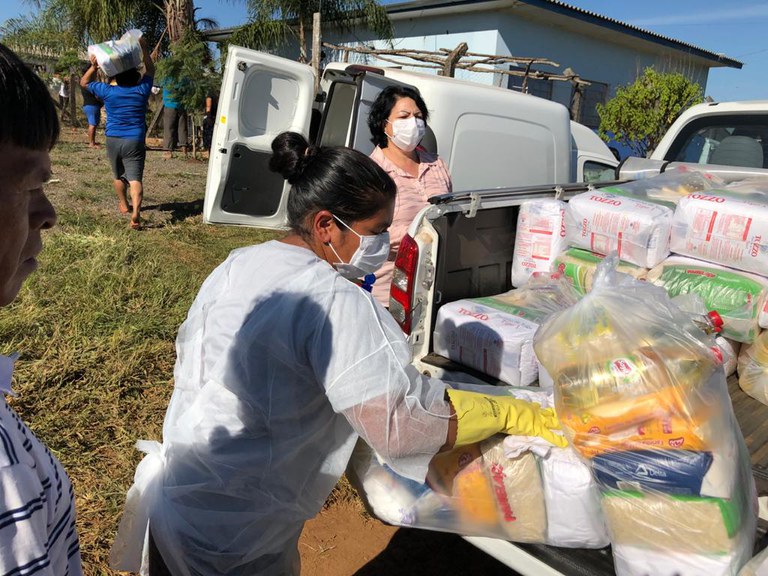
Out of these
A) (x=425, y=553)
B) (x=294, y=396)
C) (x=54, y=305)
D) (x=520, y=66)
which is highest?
(x=520, y=66)

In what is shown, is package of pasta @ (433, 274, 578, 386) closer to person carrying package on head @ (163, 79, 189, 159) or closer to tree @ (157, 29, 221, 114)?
tree @ (157, 29, 221, 114)

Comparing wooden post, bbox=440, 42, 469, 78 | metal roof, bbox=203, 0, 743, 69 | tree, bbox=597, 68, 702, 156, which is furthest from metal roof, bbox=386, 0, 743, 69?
wooden post, bbox=440, 42, 469, 78

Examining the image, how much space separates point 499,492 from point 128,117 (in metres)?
6.54

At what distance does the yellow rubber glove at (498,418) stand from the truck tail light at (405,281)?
3.32 ft

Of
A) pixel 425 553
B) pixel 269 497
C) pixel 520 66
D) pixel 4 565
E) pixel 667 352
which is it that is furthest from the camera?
pixel 520 66

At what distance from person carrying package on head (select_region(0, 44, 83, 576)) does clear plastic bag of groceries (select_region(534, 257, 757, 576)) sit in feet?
4.38

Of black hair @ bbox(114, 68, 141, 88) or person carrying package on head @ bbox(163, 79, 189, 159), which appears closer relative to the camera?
black hair @ bbox(114, 68, 141, 88)

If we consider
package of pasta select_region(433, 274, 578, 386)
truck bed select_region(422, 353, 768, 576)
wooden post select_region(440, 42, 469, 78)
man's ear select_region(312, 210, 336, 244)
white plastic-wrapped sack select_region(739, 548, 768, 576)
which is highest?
wooden post select_region(440, 42, 469, 78)

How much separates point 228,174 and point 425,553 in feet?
11.7

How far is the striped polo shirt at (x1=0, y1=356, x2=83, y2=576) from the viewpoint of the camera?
0.69 m

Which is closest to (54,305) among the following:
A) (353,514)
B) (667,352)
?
(353,514)

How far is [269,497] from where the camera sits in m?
1.58

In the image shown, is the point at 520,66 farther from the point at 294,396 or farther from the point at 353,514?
the point at 294,396

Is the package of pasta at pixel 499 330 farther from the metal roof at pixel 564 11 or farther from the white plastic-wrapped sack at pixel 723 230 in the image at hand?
the metal roof at pixel 564 11
